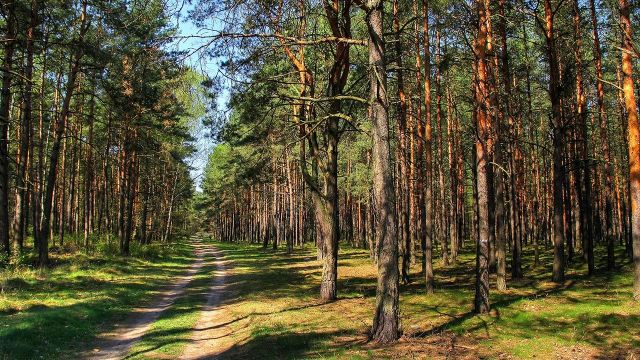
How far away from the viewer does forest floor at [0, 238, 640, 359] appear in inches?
328

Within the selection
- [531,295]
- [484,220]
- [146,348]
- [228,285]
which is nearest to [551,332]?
[484,220]

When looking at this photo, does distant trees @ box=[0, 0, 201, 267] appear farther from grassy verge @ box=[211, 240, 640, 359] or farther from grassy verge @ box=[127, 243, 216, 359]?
grassy verge @ box=[211, 240, 640, 359]

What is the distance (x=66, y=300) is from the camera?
12586 mm

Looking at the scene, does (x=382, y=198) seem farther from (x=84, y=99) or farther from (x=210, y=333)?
(x=84, y=99)

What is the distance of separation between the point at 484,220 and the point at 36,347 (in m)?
10.3

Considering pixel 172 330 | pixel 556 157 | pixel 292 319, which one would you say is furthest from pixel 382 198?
pixel 556 157

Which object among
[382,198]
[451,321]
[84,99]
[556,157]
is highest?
A: [84,99]

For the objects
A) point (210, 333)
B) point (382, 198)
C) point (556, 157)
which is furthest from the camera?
point (556, 157)

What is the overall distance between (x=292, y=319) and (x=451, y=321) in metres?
3.86

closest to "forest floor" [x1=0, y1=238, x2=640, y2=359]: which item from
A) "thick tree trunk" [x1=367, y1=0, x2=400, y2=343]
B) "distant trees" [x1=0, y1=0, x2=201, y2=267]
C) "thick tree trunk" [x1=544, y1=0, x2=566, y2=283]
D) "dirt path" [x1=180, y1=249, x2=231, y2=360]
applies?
"dirt path" [x1=180, y1=249, x2=231, y2=360]

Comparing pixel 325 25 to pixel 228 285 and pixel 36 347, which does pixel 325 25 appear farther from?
pixel 36 347

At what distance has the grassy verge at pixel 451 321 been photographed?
817cm

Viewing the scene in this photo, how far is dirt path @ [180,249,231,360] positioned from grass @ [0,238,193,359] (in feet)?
6.95

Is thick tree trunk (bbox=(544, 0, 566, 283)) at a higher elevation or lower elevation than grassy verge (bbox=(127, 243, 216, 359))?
higher
